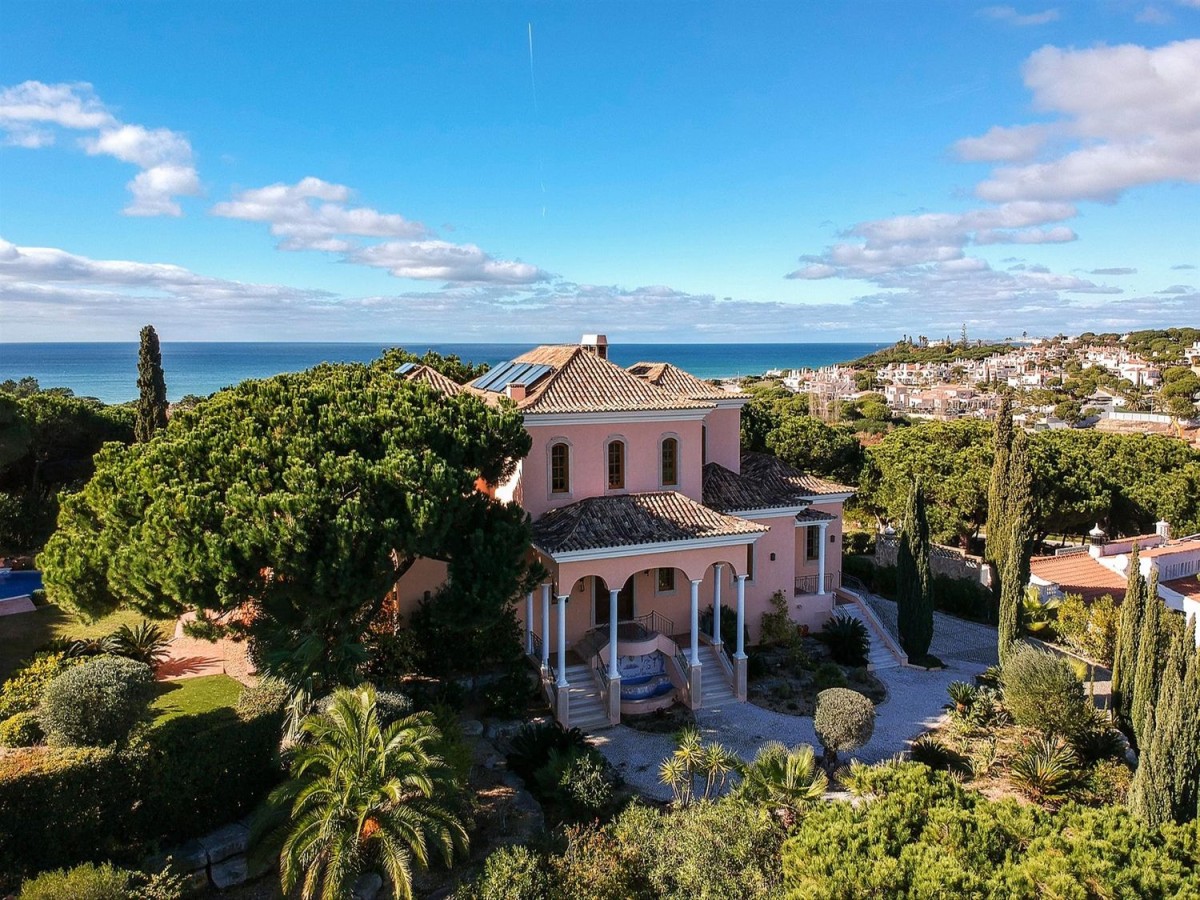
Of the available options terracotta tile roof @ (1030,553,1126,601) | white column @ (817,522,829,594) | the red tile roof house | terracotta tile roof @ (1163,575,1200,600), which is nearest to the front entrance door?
white column @ (817,522,829,594)

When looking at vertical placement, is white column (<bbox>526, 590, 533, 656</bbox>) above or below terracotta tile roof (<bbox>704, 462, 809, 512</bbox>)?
below

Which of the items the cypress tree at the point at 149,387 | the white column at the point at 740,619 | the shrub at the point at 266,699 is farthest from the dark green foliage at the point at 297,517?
the cypress tree at the point at 149,387

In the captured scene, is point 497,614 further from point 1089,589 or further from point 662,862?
point 1089,589

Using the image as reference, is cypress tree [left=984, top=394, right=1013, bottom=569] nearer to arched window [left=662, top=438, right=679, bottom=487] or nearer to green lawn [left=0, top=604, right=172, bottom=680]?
arched window [left=662, top=438, right=679, bottom=487]

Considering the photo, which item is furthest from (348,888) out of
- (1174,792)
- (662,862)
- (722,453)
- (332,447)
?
(722,453)

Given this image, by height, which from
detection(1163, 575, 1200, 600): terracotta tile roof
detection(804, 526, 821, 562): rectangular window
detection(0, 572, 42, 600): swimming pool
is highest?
detection(804, 526, 821, 562): rectangular window

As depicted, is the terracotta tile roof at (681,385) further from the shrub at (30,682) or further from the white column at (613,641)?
the shrub at (30,682)
